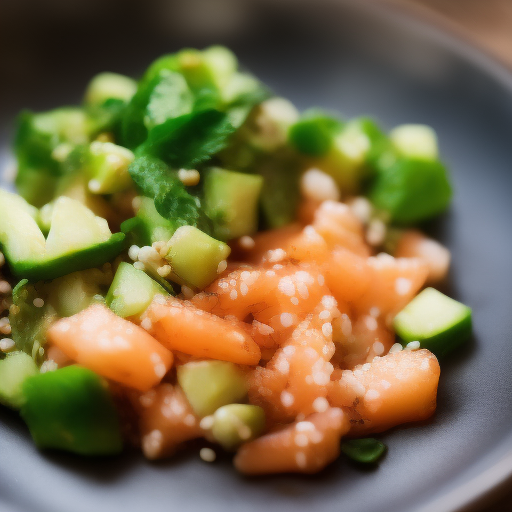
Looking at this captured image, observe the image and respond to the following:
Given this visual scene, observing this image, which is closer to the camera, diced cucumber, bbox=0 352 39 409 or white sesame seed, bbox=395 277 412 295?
diced cucumber, bbox=0 352 39 409

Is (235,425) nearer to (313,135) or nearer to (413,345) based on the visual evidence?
(413,345)

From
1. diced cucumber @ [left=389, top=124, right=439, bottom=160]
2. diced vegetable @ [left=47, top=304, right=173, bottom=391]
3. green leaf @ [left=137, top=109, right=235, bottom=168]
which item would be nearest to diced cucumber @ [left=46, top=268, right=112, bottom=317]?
diced vegetable @ [left=47, top=304, right=173, bottom=391]

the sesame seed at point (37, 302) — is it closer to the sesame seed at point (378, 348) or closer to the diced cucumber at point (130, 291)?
the diced cucumber at point (130, 291)

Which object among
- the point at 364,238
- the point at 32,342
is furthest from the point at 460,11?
the point at 32,342

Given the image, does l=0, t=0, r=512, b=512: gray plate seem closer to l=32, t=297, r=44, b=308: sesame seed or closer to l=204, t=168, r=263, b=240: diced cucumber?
l=32, t=297, r=44, b=308: sesame seed

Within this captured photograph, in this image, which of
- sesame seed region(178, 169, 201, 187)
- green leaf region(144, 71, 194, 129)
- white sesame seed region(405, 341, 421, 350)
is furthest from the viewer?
green leaf region(144, 71, 194, 129)

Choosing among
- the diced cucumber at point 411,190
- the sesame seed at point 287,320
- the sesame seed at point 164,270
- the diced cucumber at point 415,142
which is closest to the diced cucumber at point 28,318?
the sesame seed at point 164,270

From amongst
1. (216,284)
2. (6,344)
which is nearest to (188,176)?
(216,284)

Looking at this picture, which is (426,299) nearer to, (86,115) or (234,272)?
(234,272)
